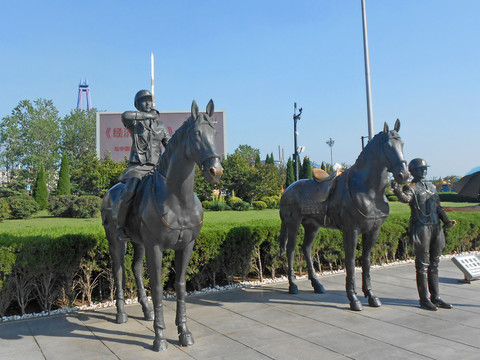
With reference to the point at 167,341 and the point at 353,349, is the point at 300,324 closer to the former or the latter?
the point at 353,349

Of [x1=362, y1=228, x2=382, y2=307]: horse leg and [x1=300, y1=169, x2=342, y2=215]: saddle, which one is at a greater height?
[x1=300, y1=169, x2=342, y2=215]: saddle

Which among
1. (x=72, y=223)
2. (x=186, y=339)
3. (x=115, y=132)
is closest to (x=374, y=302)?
(x=186, y=339)

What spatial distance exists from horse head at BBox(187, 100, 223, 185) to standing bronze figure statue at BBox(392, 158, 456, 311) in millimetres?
2996

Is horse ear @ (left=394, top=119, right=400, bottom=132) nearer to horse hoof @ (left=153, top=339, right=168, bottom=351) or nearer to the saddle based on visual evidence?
the saddle

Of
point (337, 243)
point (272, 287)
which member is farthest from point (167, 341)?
point (337, 243)

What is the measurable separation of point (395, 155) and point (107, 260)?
505cm

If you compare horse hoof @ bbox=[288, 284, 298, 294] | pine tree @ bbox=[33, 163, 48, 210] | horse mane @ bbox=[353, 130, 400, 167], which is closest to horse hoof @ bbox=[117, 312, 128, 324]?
horse hoof @ bbox=[288, 284, 298, 294]

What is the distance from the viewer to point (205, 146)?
3.67 metres

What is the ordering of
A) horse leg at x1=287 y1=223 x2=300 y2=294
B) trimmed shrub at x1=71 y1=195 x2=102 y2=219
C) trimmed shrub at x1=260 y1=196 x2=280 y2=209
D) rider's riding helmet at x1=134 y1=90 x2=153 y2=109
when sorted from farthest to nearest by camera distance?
trimmed shrub at x1=260 y1=196 x2=280 y2=209, trimmed shrub at x1=71 y1=195 x2=102 y2=219, horse leg at x1=287 y1=223 x2=300 y2=294, rider's riding helmet at x1=134 y1=90 x2=153 y2=109

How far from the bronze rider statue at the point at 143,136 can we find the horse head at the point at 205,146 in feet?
4.04

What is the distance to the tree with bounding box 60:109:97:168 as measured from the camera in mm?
56791

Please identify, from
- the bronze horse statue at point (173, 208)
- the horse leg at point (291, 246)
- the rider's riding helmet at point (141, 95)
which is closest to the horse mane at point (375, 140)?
the horse leg at point (291, 246)

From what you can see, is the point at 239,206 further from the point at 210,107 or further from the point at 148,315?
the point at 210,107

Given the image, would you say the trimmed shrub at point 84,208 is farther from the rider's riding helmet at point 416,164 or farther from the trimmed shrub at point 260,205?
the rider's riding helmet at point 416,164
